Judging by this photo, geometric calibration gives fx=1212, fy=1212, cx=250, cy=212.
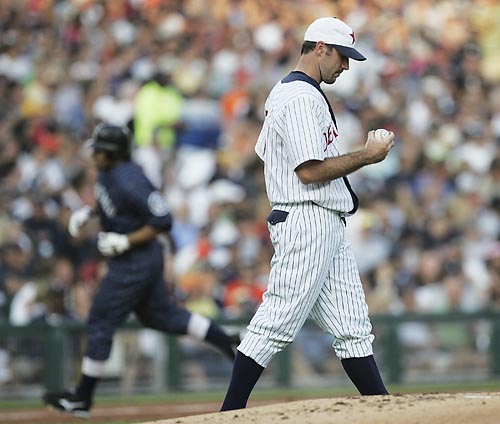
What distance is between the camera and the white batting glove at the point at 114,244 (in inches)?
344

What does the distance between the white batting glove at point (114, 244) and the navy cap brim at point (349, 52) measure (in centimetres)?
325

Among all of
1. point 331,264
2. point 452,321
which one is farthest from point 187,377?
point 331,264

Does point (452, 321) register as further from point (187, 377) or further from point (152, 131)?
point (152, 131)

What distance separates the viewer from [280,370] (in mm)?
12688

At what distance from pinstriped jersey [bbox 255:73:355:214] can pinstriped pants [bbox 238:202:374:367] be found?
0.07 meters

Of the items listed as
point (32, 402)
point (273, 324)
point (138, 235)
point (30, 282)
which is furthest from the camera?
point (30, 282)

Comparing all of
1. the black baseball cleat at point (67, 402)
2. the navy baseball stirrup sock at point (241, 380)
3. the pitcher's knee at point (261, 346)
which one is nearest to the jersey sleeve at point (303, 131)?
the pitcher's knee at point (261, 346)

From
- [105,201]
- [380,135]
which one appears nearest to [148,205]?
[105,201]

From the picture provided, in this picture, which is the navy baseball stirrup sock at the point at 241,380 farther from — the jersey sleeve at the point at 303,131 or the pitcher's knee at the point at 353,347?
the jersey sleeve at the point at 303,131

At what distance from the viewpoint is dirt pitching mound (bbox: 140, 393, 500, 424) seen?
202 inches

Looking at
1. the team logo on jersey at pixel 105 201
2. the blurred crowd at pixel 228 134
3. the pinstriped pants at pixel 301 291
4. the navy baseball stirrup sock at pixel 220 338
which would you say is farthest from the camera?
the blurred crowd at pixel 228 134

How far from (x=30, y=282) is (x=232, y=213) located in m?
2.56

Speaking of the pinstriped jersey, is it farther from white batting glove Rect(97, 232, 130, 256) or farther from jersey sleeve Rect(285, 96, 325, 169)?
white batting glove Rect(97, 232, 130, 256)

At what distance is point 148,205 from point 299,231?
9.75ft
